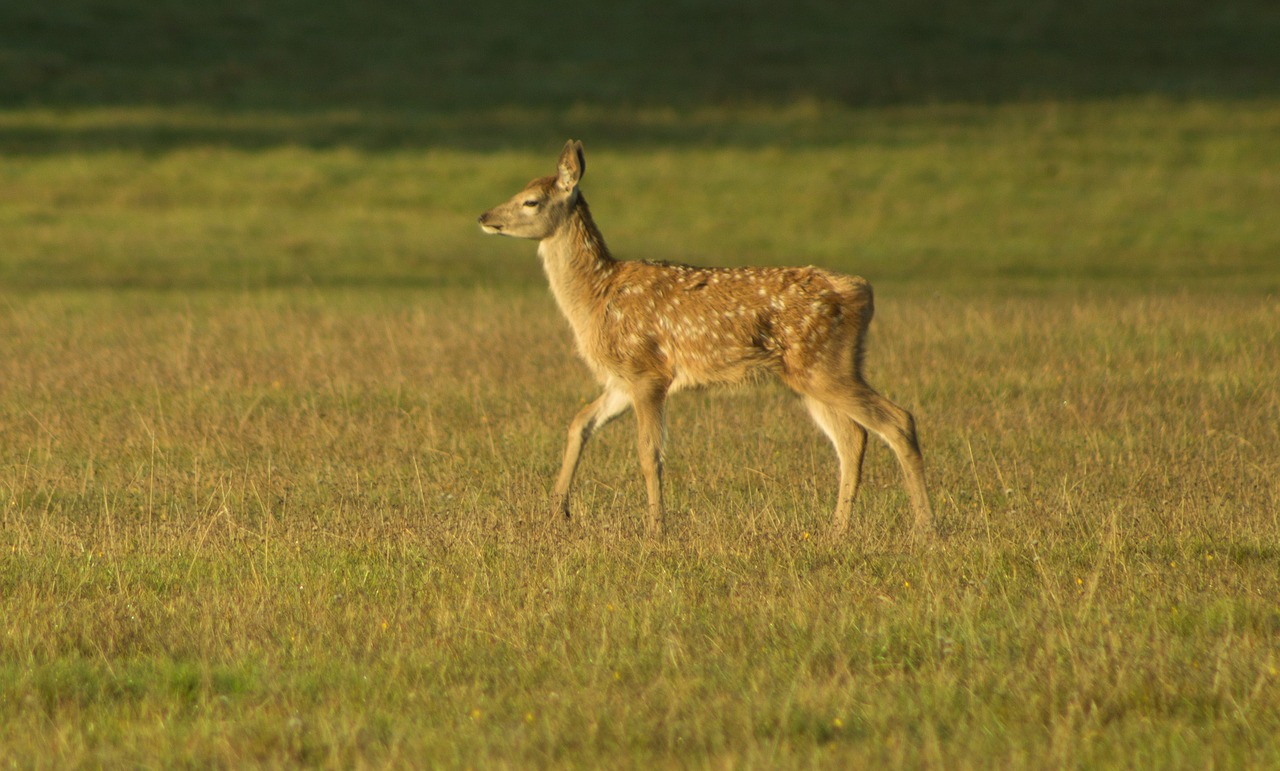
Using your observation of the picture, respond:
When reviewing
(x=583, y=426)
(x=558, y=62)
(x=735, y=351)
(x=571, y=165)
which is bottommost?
(x=583, y=426)

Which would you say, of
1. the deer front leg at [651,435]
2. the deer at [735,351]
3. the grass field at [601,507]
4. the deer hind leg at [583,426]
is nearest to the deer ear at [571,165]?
the deer at [735,351]

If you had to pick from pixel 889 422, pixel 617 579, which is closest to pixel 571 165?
pixel 889 422

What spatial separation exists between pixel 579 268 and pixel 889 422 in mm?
2135

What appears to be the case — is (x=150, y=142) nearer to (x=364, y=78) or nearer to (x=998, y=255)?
(x=364, y=78)

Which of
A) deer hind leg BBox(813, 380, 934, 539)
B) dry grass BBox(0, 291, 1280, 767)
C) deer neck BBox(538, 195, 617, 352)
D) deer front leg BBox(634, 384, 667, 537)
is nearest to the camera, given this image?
dry grass BBox(0, 291, 1280, 767)

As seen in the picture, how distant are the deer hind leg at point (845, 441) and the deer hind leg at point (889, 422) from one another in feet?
0.31

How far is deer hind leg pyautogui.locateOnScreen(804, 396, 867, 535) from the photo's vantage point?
8.20 m

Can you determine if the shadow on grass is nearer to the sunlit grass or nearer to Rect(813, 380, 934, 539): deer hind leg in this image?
the sunlit grass

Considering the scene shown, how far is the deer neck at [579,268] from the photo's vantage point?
9.06 metres

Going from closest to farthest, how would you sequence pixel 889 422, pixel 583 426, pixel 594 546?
pixel 594 546, pixel 889 422, pixel 583 426

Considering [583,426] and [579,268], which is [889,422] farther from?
[579,268]

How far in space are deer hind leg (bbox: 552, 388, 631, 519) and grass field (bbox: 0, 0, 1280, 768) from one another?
23 cm

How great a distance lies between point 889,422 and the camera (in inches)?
324

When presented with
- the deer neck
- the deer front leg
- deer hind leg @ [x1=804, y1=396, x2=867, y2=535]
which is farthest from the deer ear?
deer hind leg @ [x1=804, y1=396, x2=867, y2=535]
